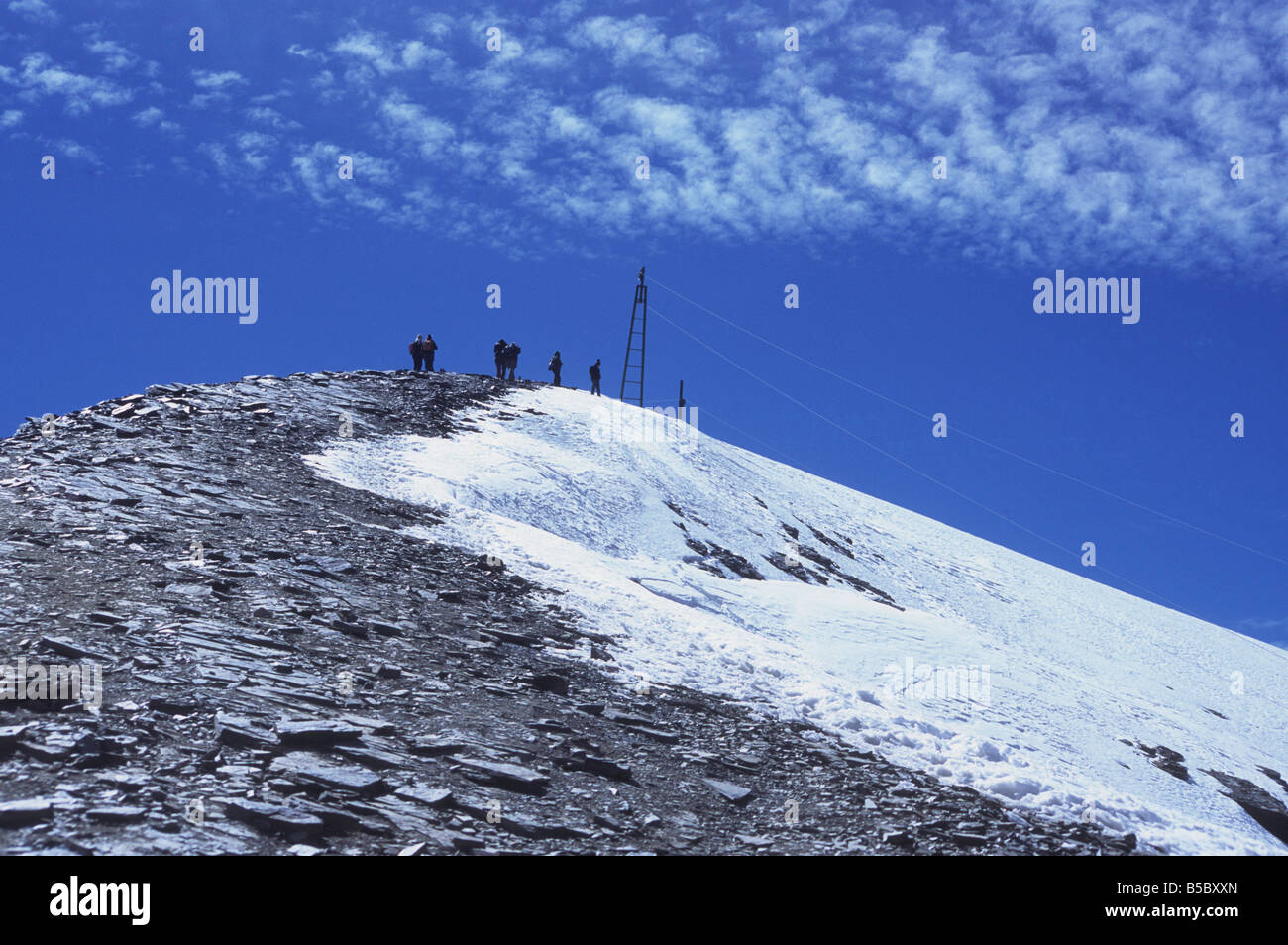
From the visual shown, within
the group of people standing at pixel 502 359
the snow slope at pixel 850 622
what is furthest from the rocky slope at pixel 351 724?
the group of people standing at pixel 502 359

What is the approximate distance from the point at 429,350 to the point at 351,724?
32.2 m

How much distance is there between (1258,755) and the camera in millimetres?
23062

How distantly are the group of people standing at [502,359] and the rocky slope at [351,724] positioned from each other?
21698 mm

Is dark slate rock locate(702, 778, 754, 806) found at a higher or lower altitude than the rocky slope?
lower

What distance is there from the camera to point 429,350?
133 feet

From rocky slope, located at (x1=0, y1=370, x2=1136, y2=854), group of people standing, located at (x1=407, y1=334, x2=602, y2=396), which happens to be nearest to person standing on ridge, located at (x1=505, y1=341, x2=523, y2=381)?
group of people standing, located at (x1=407, y1=334, x2=602, y2=396)

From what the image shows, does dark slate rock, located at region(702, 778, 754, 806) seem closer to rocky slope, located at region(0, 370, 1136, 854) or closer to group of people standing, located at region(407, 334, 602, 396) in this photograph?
rocky slope, located at region(0, 370, 1136, 854)

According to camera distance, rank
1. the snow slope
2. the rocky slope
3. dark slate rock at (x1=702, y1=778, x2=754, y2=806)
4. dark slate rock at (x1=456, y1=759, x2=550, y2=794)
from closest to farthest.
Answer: the rocky slope, dark slate rock at (x1=456, y1=759, x2=550, y2=794), dark slate rock at (x1=702, y1=778, x2=754, y2=806), the snow slope

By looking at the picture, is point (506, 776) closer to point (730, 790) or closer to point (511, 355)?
point (730, 790)

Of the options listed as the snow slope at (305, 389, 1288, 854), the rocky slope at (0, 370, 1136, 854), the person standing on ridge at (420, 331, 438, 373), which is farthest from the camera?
the person standing on ridge at (420, 331, 438, 373)

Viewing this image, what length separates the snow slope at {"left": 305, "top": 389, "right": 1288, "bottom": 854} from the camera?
14.7 m

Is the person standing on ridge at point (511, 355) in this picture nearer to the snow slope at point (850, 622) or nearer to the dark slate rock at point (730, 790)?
the snow slope at point (850, 622)

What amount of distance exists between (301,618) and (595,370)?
31.8 metres

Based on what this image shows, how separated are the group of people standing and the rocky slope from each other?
2170cm
